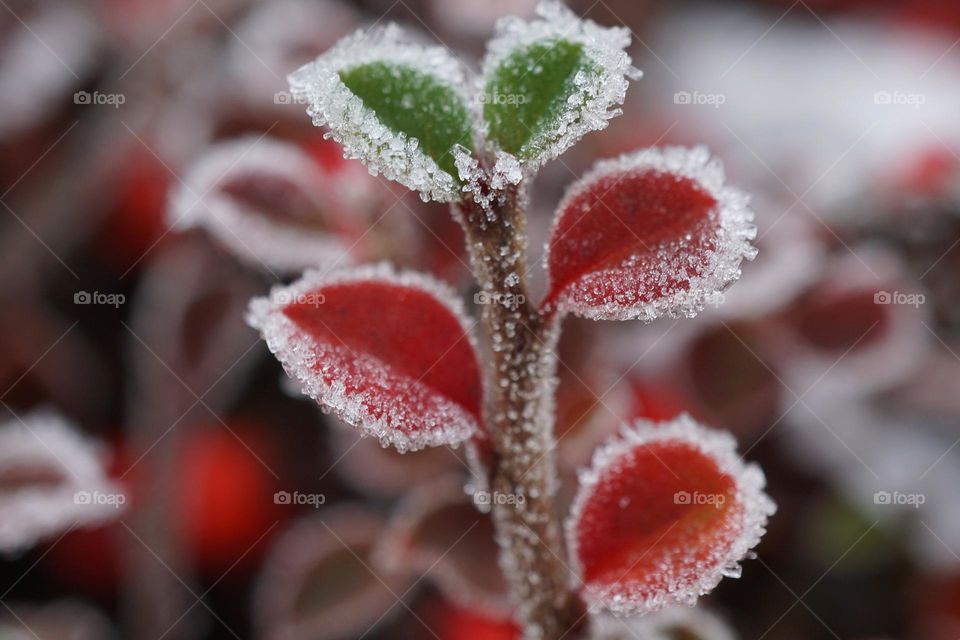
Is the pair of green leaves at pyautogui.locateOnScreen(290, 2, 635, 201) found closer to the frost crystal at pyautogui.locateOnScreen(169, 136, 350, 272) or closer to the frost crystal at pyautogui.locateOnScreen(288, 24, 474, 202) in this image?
the frost crystal at pyautogui.locateOnScreen(288, 24, 474, 202)

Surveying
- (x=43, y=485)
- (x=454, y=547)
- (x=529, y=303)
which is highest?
(x=529, y=303)

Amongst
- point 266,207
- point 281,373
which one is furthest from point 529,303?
point 281,373

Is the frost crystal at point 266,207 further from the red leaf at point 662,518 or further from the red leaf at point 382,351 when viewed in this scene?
the red leaf at point 662,518

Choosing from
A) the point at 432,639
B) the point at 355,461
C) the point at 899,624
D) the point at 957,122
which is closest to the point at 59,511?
the point at 355,461

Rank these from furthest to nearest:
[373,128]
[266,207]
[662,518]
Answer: [266,207] → [662,518] → [373,128]

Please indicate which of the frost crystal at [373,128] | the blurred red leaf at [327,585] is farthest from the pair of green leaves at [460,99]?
the blurred red leaf at [327,585]

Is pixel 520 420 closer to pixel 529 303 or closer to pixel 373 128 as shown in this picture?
pixel 529 303
